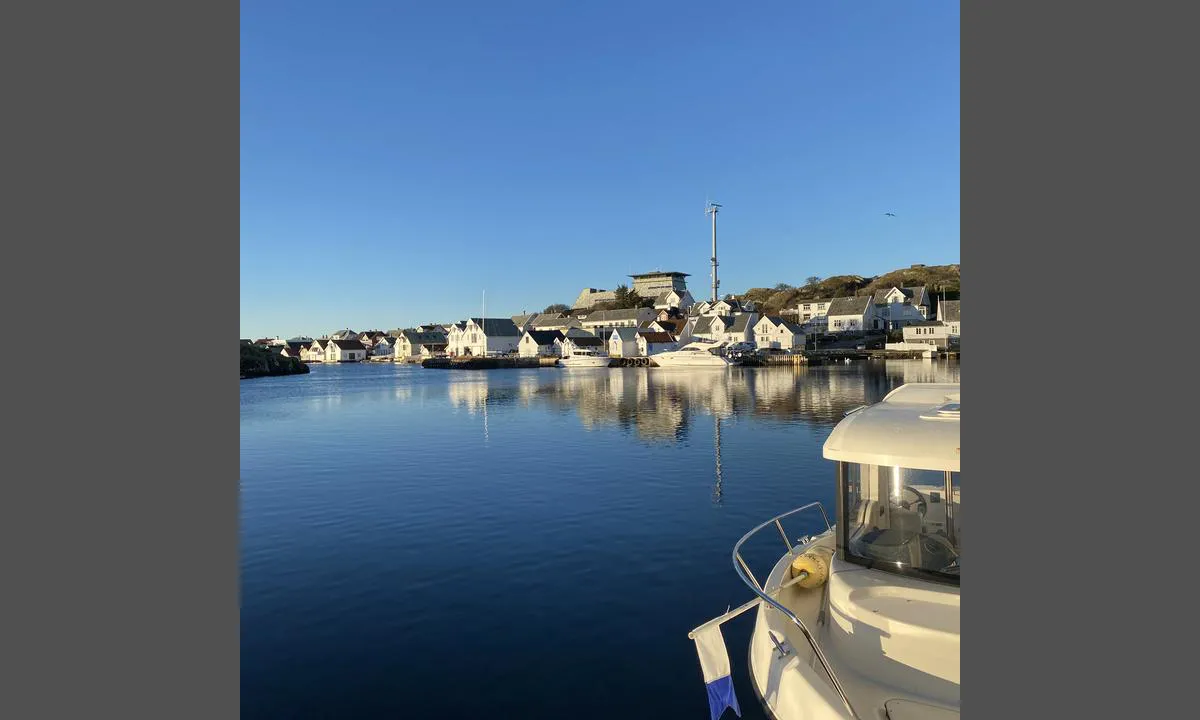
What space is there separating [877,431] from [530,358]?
13642cm

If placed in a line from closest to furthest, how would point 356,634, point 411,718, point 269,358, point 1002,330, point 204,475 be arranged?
point 1002,330
point 204,475
point 411,718
point 356,634
point 269,358

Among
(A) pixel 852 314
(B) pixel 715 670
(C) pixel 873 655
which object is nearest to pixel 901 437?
(C) pixel 873 655

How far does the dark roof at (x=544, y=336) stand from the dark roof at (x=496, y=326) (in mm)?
10179

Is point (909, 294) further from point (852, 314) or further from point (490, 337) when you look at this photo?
point (490, 337)

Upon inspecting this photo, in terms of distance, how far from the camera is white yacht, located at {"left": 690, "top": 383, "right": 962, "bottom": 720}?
715cm

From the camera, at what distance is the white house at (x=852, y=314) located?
129 m

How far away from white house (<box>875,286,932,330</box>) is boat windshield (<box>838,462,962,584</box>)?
434 ft

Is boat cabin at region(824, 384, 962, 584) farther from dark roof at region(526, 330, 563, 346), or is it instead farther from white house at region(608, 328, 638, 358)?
dark roof at region(526, 330, 563, 346)

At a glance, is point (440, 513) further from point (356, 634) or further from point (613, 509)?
point (356, 634)

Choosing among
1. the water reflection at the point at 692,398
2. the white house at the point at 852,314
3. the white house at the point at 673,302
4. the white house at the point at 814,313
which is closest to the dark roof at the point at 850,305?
the white house at the point at 852,314

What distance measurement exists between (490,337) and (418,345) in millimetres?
41974

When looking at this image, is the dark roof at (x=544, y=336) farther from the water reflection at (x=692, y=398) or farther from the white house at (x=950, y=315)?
the white house at (x=950, y=315)

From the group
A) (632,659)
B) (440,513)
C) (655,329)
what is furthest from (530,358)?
(632,659)

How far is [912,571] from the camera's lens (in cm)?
827
